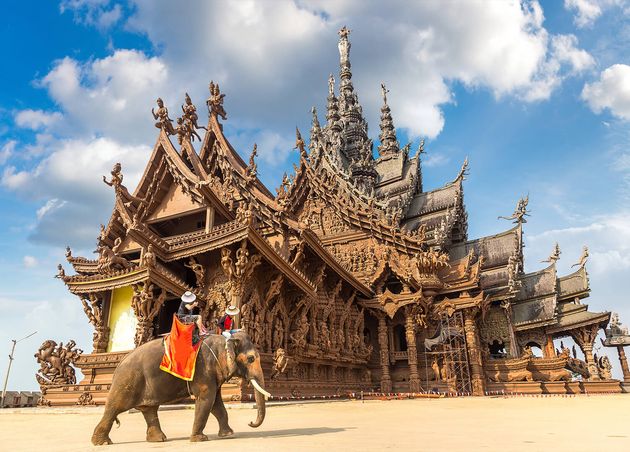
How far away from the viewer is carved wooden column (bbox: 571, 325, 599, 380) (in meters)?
18.1

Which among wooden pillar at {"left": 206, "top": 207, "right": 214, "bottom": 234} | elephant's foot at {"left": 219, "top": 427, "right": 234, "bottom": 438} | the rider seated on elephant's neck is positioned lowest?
elephant's foot at {"left": 219, "top": 427, "right": 234, "bottom": 438}

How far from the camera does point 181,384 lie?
425 centimetres

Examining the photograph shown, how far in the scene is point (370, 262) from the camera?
17.1m

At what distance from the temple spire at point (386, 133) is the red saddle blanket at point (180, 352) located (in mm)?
30122

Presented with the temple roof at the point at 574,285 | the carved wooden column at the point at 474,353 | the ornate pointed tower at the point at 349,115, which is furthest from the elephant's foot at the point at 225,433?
the ornate pointed tower at the point at 349,115

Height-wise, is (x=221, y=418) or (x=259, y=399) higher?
(x=259, y=399)

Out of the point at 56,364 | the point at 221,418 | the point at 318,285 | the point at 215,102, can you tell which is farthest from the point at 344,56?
the point at 221,418

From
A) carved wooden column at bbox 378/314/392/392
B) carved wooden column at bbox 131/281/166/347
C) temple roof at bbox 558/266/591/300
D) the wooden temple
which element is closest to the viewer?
carved wooden column at bbox 131/281/166/347

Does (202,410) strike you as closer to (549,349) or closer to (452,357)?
(452,357)

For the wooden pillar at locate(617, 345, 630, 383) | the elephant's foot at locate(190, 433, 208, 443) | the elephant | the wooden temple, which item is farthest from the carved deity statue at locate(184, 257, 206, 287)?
the wooden pillar at locate(617, 345, 630, 383)

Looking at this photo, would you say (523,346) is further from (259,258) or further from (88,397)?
(88,397)

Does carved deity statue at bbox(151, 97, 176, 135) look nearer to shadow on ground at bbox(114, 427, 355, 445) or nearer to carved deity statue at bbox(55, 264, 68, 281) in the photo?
carved deity statue at bbox(55, 264, 68, 281)

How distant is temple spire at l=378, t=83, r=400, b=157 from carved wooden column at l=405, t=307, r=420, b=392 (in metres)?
19.4

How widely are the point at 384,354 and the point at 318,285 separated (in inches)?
161
